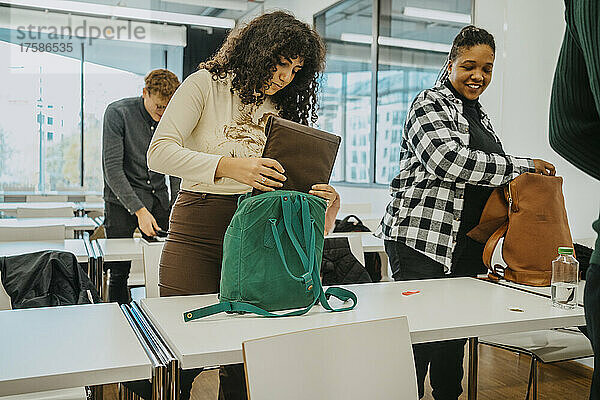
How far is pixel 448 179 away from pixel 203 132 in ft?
2.88

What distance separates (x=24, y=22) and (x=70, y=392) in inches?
281

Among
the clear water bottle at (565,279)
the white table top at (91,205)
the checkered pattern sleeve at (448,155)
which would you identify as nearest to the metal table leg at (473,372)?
the clear water bottle at (565,279)

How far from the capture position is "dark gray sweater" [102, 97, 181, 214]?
3.29 metres

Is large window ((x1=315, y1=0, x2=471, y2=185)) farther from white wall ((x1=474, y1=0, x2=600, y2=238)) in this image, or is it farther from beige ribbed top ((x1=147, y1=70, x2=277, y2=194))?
beige ribbed top ((x1=147, y1=70, x2=277, y2=194))

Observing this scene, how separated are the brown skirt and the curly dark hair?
31 cm

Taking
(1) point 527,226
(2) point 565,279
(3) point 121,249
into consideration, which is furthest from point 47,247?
(2) point 565,279

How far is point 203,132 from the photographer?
1.76 meters

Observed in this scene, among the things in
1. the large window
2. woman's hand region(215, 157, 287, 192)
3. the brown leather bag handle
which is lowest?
the brown leather bag handle

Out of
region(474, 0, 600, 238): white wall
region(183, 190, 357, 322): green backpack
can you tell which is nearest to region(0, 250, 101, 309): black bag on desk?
region(183, 190, 357, 322): green backpack

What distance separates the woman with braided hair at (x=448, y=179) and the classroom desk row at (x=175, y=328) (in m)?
0.23

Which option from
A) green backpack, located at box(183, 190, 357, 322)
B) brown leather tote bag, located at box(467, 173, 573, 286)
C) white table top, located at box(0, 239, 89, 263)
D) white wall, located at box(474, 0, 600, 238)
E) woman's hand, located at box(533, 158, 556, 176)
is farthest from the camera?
white wall, located at box(474, 0, 600, 238)

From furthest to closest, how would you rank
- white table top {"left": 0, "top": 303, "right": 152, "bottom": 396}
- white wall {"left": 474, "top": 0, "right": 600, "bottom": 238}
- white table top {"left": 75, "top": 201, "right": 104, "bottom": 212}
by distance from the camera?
white table top {"left": 75, "top": 201, "right": 104, "bottom": 212} → white wall {"left": 474, "top": 0, "right": 600, "bottom": 238} → white table top {"left": 0, "top": 303, "right": 152, "bottom": 396}

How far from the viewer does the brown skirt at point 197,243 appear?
1736mm

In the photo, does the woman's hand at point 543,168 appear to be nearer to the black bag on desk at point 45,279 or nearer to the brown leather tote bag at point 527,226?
the brown leather tote bag at point 527,226
